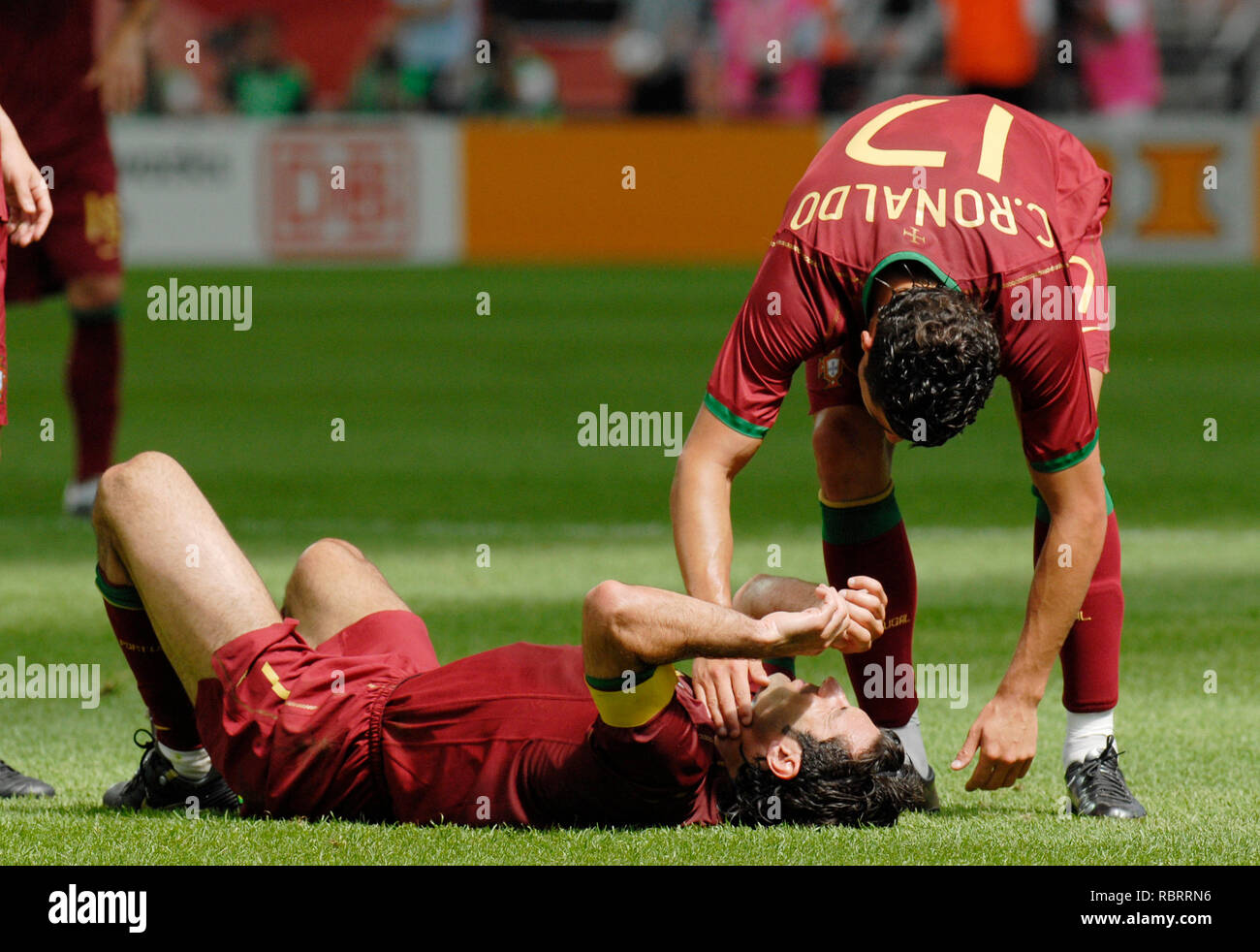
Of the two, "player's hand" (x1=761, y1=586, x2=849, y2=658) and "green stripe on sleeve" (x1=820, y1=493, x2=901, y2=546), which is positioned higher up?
"green stripe on sleeve" (x1=820, y1=493, x2=901, y2=546)

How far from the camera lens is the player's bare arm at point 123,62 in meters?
8.58

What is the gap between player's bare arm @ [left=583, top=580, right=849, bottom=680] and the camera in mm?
4016

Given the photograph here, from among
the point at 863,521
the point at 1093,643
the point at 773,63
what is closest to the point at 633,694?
the point at 863,521

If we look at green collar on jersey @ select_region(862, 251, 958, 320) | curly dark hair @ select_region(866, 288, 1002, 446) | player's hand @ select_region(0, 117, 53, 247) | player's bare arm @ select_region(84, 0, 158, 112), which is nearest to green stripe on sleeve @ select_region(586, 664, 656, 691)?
curly dark hair @ select_region(866, 288, 1002, 446)

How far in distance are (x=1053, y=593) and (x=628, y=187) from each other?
50.3 feet

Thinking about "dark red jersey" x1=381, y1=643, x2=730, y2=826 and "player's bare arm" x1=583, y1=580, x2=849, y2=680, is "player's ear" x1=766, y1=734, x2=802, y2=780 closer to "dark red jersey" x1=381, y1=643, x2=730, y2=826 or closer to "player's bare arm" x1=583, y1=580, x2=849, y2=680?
"dark red jersey" x1=381, y1=643, x2=730, y2=826

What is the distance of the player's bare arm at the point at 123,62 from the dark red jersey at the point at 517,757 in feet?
15.9

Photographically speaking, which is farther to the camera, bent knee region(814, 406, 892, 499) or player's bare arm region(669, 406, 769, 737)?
bent knee region(814, 406, 892, 499)

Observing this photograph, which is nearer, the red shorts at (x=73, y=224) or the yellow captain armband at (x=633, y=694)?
the yellow captain armband at (x=633, y=694)

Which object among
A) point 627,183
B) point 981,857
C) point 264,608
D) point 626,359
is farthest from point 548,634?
→ point 627,183

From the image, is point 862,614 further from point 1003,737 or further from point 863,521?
point 863,521

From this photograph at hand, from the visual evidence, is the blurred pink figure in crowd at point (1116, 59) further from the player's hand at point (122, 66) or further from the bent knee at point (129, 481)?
the bent knee at point (129, 481)

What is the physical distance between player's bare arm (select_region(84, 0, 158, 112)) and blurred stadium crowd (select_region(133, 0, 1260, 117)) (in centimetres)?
1143

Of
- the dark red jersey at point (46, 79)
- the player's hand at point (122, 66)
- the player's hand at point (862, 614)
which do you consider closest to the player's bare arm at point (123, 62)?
the player's hand at point (122, 66)
